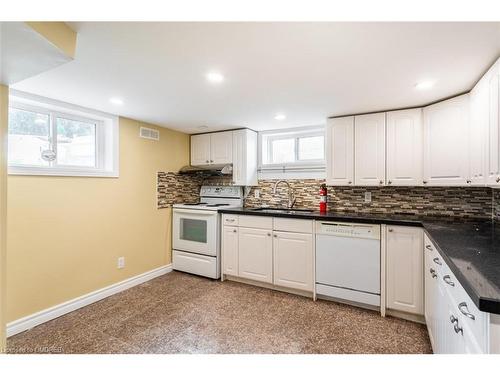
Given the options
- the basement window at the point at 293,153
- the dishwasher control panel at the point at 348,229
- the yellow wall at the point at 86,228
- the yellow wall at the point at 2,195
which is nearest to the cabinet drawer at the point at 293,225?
the dishwasher control panel at the point at 348,229

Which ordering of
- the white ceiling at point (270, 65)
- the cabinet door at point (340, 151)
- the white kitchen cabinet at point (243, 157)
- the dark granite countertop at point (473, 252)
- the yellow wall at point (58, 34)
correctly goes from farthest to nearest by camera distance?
the white kitchen cabinet at point (243, 157), the cabinet door at point (340, 151), the white ceiling at point (270, 65), the yellow wall at point (58, 34), the dark granite countertop at point (473, 252)

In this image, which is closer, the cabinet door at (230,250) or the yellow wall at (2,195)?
the yellow wall at (2,195)

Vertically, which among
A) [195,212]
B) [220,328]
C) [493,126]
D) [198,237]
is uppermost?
[493,126]

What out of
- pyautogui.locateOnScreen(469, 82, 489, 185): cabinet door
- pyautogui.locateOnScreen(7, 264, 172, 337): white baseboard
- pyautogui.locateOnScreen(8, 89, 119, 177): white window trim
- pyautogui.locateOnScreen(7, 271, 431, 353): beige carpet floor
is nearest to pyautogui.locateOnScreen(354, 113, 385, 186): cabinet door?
pyautogui.locateOnScreen(469, 82, 489, 185): cabinet door

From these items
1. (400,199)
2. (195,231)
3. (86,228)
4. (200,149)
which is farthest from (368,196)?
(86,228)

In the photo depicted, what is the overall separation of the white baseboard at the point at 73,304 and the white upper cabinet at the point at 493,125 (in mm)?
3514

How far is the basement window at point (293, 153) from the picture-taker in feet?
10.6

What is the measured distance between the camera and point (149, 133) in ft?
10.5

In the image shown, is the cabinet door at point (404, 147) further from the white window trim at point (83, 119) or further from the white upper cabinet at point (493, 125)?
the white window trim at point (83, 119)

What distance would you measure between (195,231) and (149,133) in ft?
4.74

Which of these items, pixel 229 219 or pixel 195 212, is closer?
pixel 229 219

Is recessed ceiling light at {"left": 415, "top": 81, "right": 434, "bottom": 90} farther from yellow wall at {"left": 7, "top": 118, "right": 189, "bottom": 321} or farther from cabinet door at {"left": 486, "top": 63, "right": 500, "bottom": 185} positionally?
yellow wall at {"left": 7, "top": 118, "right": 189, "bottom": 321}

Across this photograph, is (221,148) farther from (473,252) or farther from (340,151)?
(473,252)
